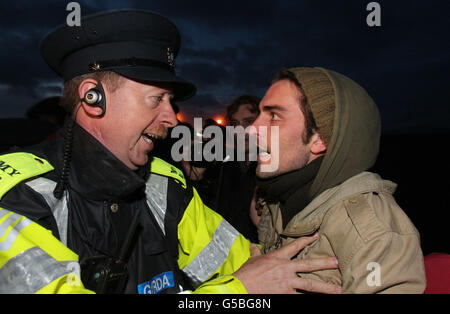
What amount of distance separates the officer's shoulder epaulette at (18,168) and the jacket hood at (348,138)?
1.54 meters

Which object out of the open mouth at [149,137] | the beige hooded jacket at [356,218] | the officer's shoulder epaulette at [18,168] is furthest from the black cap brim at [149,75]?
the beige hooded jacket at [356,218]

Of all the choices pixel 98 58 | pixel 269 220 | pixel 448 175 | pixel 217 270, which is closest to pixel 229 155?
pixel 269 220

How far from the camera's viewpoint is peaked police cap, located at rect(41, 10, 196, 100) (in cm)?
152

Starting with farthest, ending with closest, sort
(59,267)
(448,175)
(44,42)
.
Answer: (448,175) < (44,42) < (59,267)

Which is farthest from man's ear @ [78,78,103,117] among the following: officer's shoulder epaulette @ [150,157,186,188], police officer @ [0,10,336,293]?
officer's shoulder epaulette @ [150,157,186,188]

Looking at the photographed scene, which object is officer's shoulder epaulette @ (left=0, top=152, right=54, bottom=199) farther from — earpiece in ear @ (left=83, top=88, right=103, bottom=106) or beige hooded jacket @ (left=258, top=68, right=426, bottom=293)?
beige hooded jacket @ (left=258, top=68, right=426, bottom=293)

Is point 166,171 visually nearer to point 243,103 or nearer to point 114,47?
point 114,47

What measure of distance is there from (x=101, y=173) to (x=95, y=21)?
857 mm

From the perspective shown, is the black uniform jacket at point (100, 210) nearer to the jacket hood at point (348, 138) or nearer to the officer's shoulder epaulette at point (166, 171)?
the officer's shoulder epaulette at point (166, 171)

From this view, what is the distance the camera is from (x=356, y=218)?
131 centimetres

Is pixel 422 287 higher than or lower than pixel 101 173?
lower
